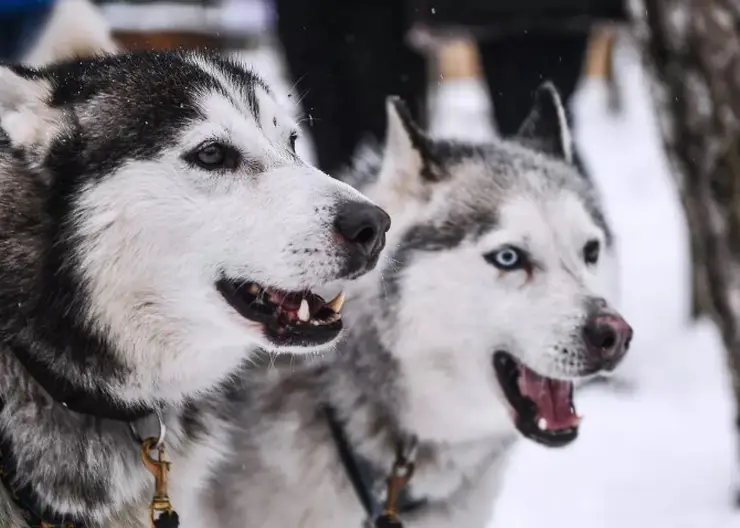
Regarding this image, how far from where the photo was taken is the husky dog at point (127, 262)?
5.23 ft

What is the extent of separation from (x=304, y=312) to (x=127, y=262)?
0.29m

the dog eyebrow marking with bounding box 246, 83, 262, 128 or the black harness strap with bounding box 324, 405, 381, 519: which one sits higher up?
the dog eyebrow marking with bounding box 246, 83, 262, 128

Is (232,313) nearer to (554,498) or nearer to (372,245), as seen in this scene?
(372,245)

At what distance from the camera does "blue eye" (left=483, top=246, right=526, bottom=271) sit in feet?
6.95

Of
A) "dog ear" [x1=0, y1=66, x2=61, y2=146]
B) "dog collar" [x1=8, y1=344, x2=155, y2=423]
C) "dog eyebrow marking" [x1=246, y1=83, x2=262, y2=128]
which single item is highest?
"dog ear" [x1=0, y1=66, x2=61, y2=146]

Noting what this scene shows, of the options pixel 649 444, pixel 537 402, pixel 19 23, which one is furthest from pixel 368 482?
pixel 19 23

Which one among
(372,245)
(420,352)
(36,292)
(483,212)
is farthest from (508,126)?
(36,292)

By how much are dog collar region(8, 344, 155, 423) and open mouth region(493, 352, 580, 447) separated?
81 centimetres

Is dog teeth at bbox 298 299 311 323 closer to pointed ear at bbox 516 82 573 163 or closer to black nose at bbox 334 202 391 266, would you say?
black nose at bbox 334 202 391 266

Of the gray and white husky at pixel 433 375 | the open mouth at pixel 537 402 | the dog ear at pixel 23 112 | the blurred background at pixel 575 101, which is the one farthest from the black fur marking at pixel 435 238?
the dog ear at pixel 23 112

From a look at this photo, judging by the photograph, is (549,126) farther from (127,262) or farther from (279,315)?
(127,262)

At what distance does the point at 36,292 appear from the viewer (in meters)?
1.63

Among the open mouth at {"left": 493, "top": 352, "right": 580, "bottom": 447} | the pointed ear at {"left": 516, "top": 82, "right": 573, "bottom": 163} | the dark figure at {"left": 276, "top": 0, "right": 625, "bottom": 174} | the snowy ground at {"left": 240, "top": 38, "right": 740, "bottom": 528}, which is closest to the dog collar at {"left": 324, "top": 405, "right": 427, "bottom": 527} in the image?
the open mouth at {"left": 493, "top": 352, "right": 580, "bottom": 447}

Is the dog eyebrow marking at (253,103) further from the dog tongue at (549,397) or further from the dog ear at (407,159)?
the dog tongue at (549,397)
